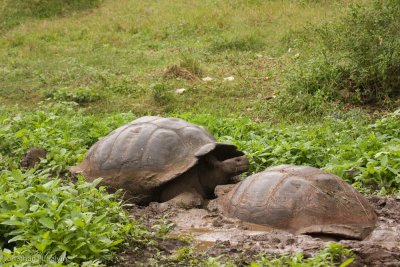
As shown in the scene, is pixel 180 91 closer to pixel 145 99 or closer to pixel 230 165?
pixel 145 99

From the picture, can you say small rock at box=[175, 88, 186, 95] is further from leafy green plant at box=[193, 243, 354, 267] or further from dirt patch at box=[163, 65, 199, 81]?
leafy green plant at box=[193, 243, 354, 267]

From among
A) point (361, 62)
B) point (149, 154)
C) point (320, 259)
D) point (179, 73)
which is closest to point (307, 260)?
point (320, 259)

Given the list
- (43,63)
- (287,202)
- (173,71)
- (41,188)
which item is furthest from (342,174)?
(43,63)

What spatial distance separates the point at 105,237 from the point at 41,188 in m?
0.72

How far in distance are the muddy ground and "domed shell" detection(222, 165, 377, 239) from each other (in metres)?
0.08

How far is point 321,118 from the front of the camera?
786cm

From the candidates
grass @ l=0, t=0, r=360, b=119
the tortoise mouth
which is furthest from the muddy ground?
grass @ l=0, t=0, r=360, b=119

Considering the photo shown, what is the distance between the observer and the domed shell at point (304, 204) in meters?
4.27

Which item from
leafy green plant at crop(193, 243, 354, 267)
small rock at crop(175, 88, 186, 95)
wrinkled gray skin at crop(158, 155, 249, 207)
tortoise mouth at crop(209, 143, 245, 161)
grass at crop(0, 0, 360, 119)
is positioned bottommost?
grass at crop(0, 0, 360, 119)

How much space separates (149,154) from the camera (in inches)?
215

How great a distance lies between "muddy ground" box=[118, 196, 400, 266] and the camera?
386 centimetres

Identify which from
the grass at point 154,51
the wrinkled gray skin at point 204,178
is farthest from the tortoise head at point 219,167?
the grass at point 154,51

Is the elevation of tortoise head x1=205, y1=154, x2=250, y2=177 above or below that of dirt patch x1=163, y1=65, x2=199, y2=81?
above

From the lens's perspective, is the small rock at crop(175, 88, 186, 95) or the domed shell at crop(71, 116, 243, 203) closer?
the domed shell at crop(71, 116, 243, 203)
